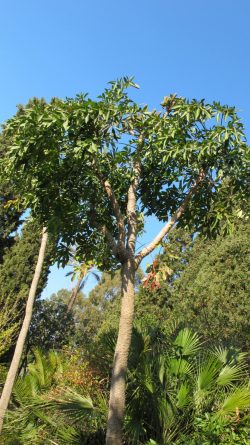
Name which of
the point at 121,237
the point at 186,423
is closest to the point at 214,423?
the point at 186,423

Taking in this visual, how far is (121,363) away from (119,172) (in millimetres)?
2681

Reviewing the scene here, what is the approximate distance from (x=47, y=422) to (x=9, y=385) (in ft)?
17.3

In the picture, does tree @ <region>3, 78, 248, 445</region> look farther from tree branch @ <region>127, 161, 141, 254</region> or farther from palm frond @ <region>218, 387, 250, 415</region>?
palm frond @ <region>218, 387, 250, 415</region>

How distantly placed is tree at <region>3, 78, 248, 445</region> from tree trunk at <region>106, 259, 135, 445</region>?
11mm

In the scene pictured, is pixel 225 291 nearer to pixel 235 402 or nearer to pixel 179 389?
pixel 179 389

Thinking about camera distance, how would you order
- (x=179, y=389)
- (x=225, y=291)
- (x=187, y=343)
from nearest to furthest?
(x=179, y=389), (x=187, y=343), (x=225, y=291)

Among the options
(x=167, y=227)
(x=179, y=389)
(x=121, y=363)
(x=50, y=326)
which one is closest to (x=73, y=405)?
(x=121, y=363)

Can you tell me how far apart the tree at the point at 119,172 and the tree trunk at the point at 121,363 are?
0.04ft

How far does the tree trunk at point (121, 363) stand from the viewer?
445 centimetres

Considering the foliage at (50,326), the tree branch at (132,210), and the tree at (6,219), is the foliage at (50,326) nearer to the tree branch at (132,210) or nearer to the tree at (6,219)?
the tree at (6,219)

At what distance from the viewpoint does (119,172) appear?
607 centimetres

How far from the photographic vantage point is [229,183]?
593cm

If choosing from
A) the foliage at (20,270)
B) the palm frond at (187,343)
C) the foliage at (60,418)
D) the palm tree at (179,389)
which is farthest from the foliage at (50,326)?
the palm tree at (179,389)

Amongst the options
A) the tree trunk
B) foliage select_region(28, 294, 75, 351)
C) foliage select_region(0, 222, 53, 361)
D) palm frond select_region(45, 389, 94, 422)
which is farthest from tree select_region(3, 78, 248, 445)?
foliage select_region(28, 294, 75, 351)
